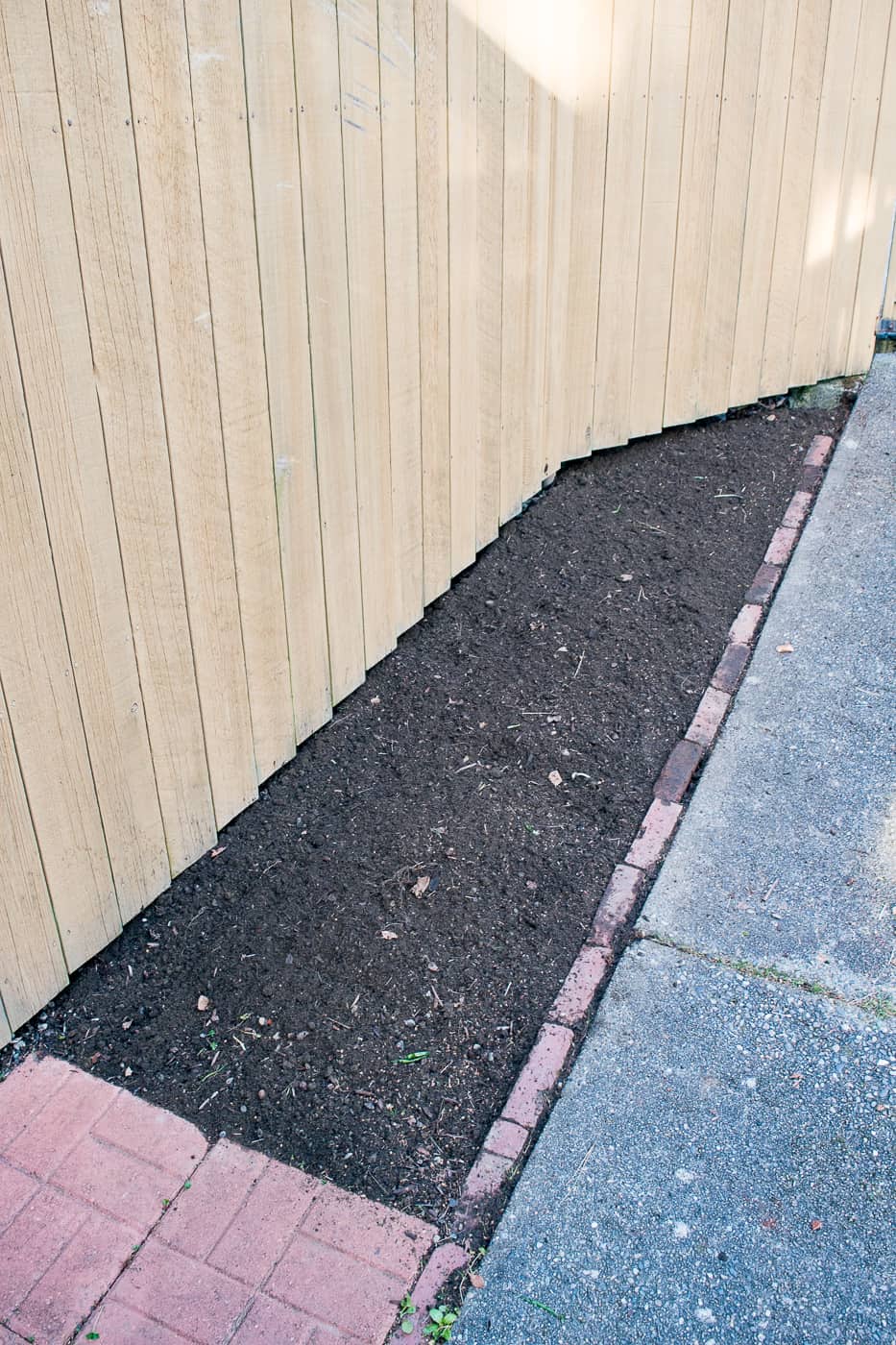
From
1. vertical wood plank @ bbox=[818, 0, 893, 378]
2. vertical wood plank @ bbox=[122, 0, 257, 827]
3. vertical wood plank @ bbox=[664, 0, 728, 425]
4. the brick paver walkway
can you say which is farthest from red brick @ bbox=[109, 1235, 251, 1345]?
vertical wood plank @ bbox=[818, 0, 893, 378]

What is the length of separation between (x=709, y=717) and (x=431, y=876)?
1.17 m

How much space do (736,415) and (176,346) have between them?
3307 mm

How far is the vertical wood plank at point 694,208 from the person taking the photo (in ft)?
15.5

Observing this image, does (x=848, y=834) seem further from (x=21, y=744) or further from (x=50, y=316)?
(x=50, y=316)

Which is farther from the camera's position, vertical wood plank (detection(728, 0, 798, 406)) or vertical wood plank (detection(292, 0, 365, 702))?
vertical wood plank (detection(728, 0, 798, 406))

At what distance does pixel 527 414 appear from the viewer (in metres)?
4.76

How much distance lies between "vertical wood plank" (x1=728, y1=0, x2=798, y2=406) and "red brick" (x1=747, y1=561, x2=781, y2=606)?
117cm

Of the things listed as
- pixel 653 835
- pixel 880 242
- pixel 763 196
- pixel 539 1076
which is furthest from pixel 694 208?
pixel 539 1076

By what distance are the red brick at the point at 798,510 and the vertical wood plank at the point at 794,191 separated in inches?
29.8

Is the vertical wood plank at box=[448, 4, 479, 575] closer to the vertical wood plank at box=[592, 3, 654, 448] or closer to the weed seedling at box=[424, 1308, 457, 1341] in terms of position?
the vertical wood plank at box=[592, 3, 654, 448]

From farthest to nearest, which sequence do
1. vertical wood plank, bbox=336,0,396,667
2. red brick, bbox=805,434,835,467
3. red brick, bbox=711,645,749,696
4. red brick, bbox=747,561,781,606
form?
red brick, bbox=805,434,835,467 < red brick, bbox=747,561,781,606 < red brick, bbox=711,645,749,696 < vertical wood plank, bbox=336,0,396,667

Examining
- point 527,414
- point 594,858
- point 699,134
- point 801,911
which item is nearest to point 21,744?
point 594,858

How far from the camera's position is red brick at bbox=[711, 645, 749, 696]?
409 centimetres

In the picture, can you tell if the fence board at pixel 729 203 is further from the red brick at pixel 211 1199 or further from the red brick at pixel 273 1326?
the red brick at pixel 273 1326
